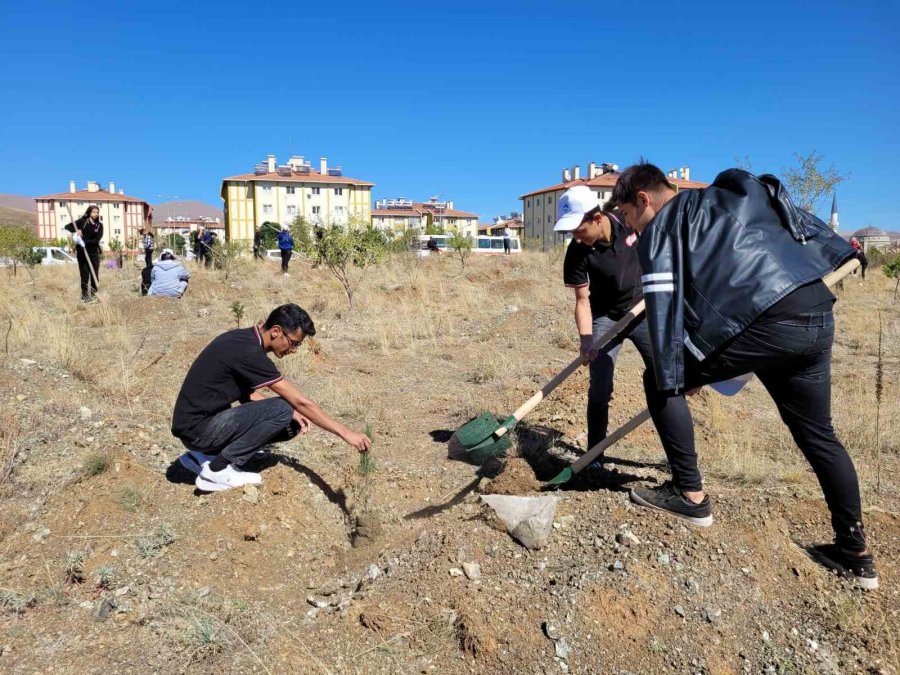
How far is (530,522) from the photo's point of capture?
2.58 meters

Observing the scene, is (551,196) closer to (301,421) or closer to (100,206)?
(100,206)

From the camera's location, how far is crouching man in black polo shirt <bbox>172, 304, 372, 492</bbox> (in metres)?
3.01

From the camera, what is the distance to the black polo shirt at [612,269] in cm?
325

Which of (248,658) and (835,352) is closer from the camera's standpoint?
(248,658)

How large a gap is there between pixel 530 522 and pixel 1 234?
20.0 meters

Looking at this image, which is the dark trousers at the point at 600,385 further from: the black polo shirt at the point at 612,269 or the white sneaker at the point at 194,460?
the white sneaker at the point at 194,460

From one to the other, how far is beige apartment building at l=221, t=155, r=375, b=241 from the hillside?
185 feet

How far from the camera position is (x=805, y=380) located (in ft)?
7.18

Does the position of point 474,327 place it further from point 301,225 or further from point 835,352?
point 301,225

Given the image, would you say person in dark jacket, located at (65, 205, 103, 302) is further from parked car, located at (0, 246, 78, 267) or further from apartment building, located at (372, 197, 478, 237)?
apartment building, located at (372, 197, 478, 237)

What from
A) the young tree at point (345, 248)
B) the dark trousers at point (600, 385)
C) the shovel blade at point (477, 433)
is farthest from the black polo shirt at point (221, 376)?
the young tree at point (345, 248)

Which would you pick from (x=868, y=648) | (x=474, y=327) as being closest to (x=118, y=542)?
(x=868, y=648)

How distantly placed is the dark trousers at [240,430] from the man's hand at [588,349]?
1.64 m

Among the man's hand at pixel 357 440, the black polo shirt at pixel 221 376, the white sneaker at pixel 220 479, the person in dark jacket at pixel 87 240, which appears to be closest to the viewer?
the man's hand at pixel 357 440
